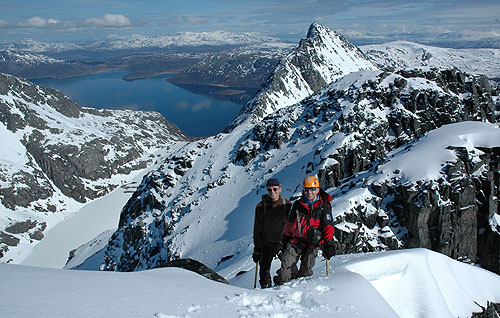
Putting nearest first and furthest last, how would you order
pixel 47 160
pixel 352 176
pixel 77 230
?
pixel 352 176 < pixel 77 230 < pixel 47 160

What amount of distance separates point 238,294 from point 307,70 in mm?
155511

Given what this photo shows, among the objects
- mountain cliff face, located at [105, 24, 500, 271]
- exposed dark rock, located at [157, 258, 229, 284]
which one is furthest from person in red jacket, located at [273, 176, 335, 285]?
mountain cliff face, located at [105, 24, 500, 271]

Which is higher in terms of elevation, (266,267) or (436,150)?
(436,150)

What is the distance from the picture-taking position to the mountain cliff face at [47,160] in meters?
122

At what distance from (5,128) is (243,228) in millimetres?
166319

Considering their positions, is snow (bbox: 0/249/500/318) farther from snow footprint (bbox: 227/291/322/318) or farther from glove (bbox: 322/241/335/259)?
glove (bbox: 322/241/335/259)

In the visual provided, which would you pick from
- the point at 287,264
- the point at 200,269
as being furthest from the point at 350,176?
the point at 287,264

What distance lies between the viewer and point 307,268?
9.91 metres

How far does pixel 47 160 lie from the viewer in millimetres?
149875

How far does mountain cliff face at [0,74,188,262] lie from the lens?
122 meters

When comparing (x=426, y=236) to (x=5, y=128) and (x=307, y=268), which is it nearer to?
(x=307, y=268)

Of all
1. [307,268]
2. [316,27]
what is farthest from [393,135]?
[316,27]

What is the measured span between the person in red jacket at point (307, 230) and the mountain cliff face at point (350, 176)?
21.7 meters

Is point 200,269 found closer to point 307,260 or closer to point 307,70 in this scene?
point 307,260
